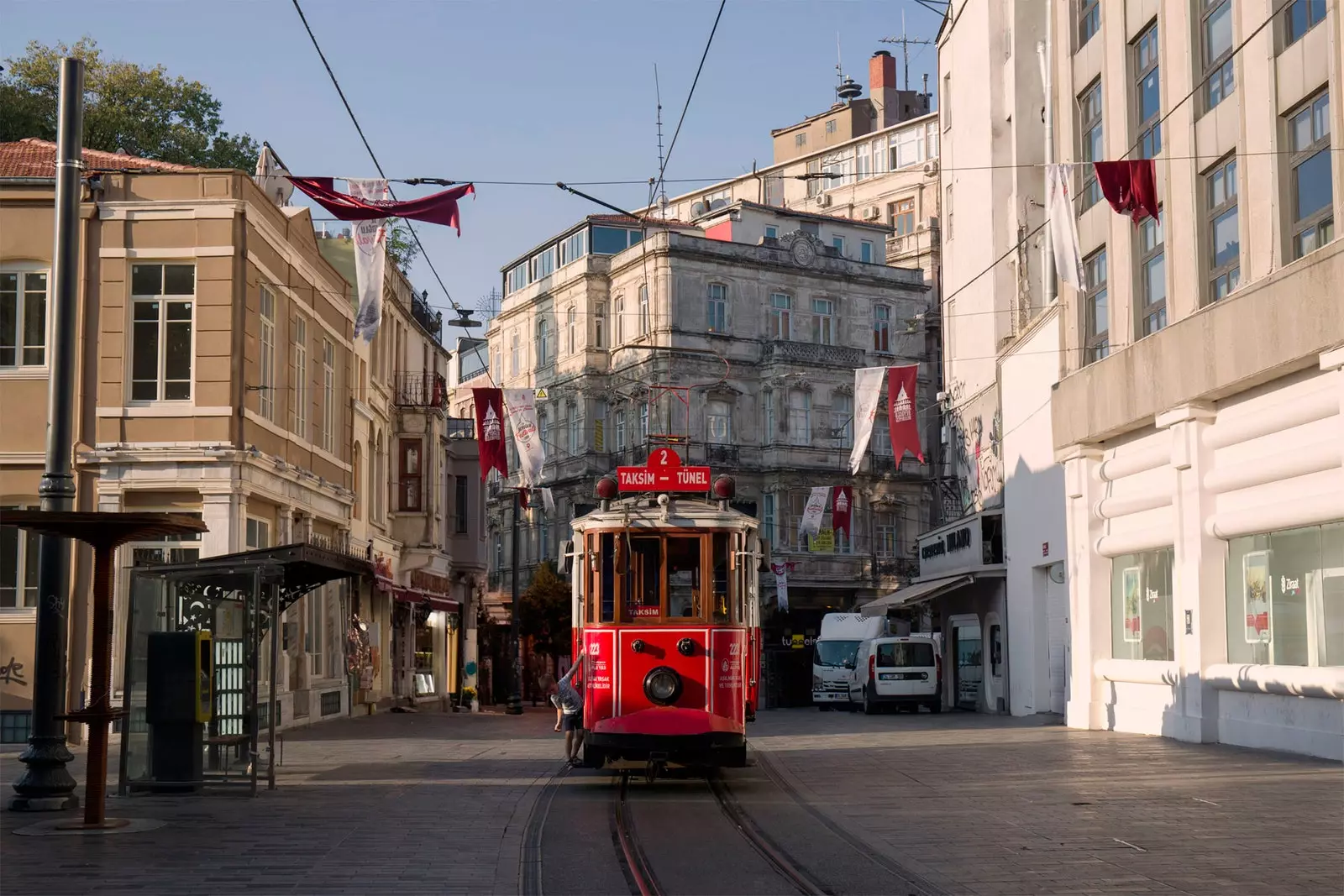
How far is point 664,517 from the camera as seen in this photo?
17578 millimetres

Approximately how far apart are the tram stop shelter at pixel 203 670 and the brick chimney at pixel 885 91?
2823 inches

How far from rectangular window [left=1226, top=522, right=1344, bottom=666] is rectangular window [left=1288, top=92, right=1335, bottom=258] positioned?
12.3 ft

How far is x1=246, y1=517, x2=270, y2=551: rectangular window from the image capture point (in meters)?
27.9

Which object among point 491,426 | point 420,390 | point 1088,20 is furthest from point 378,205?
point 420,390

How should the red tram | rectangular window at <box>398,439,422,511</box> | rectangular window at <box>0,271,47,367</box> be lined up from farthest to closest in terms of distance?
rectangular window at <box>398,439,422,511</box>
rectangular window at <box>0,271,47,367</box>
the red tram

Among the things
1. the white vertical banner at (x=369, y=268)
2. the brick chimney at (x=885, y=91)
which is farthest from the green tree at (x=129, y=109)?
the brick chimney at (x=885, y=91)

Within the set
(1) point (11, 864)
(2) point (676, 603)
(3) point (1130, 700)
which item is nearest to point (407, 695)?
(3) point (1130, 700)

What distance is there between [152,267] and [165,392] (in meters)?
2.18

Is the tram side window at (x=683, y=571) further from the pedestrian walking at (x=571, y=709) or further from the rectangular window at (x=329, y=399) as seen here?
the rectangular window at (x=329, y=399)

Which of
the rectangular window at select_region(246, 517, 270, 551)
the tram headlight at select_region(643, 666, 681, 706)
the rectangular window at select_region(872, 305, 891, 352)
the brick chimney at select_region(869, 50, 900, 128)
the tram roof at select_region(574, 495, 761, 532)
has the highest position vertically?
the brick chimney at select_region(869, 50, 900, 128)

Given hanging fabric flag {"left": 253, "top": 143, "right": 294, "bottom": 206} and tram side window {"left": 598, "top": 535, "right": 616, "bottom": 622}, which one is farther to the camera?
hanging fabric flag {"left": 253, "top": 143, "right": 294, "bottom": 206}

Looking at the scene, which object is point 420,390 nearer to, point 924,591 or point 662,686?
point 924,591

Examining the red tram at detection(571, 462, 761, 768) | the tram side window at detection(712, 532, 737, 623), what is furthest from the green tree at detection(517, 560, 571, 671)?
the tram side window at detection(712, 532, 737, 623)

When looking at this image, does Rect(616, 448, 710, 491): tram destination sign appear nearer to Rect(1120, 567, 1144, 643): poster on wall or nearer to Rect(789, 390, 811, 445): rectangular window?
Rect(1120, 567, 1144, 643): poster on wall
